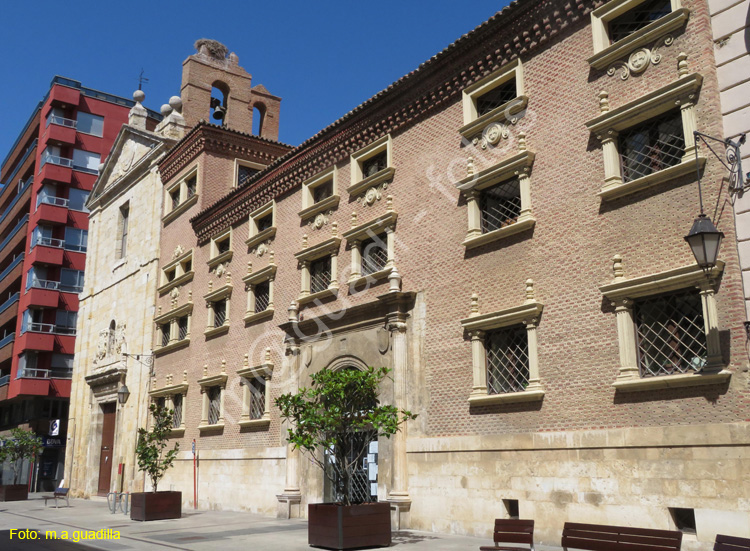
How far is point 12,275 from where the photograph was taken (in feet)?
174

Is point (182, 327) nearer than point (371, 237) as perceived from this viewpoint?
No

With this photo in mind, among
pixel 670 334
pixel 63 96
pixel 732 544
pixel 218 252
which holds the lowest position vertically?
pixel 732 544

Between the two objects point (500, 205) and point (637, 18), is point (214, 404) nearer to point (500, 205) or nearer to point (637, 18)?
point (500, 205)

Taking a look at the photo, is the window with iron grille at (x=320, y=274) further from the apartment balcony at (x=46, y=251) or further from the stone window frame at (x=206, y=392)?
the apartment balcony at (x=46, y=251)

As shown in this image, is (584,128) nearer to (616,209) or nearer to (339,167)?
(616,209)

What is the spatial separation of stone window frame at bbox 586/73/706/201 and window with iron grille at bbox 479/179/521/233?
8.20 feet

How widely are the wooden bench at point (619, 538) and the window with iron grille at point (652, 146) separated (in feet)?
22.3

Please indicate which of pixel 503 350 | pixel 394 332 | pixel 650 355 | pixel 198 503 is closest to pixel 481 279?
pixel 503 350

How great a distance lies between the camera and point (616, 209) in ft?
45.0

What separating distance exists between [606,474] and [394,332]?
6.94 metres

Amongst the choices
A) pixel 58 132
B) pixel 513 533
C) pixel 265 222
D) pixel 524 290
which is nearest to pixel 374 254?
pixel 524 290

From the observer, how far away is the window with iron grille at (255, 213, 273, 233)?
2581 cm

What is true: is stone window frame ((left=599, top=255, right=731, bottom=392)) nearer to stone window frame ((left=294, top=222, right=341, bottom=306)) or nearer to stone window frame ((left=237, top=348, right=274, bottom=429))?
stone window frame ((left=294, top=222, right=341, bottom=306))

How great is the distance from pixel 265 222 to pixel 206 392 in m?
6.88
